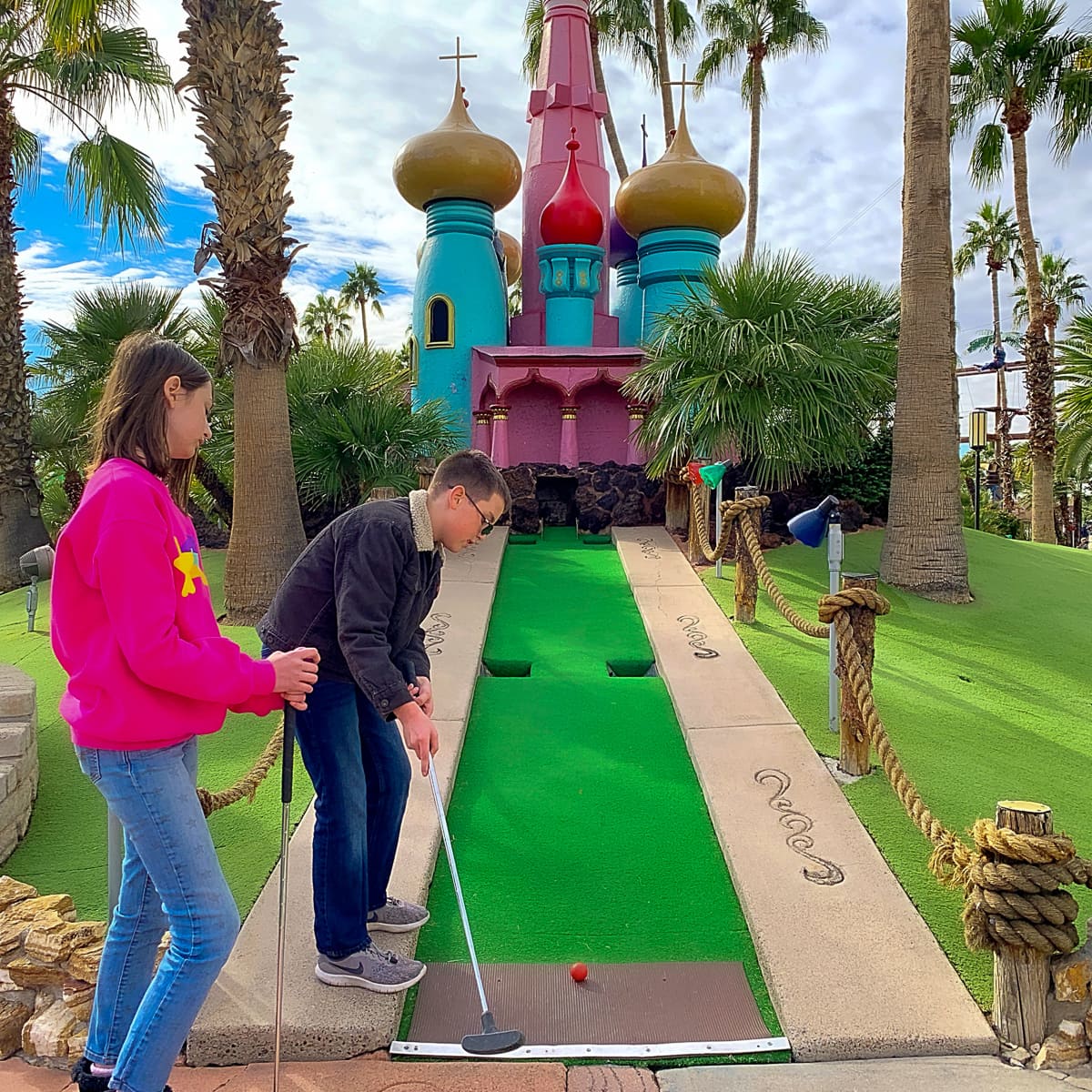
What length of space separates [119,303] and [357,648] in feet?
33.2

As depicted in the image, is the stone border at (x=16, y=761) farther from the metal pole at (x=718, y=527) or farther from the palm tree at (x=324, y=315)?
the palm tree at (x=324, y=315)

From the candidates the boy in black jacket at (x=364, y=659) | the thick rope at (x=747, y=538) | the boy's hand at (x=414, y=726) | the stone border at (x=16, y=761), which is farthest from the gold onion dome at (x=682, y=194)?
the boy's hand at (x=414, y=726)

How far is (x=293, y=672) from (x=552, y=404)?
49.2 ft

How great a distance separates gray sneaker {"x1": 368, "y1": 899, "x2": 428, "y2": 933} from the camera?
126 inches

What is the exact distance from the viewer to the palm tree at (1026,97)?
15.0 metres

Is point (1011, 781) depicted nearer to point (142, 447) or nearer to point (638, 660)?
point (638, 660)

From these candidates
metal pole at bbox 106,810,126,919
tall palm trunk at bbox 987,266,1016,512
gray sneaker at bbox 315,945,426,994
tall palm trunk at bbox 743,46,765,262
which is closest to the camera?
metal pole at bbox 106,810,126,919

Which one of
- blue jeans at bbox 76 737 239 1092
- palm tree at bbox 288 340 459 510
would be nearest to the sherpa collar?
blue jeans at bbox 76 737 239 1092

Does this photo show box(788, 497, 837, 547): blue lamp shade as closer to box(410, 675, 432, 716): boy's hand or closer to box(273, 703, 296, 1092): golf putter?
box(410, 675, 432, 716): boy's hand

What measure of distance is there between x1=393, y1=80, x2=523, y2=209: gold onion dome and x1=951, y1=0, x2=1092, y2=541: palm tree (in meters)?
8.29

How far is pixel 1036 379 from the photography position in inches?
706

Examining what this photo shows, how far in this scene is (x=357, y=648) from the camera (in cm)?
244

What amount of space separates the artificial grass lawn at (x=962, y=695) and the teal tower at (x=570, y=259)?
8324 mm

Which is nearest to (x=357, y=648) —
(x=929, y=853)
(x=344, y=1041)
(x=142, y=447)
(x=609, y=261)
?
(x=142, y=447)
